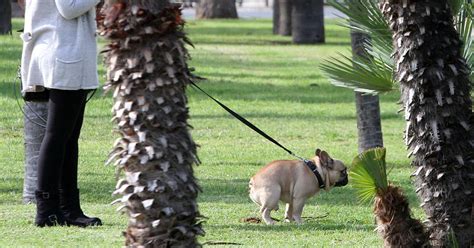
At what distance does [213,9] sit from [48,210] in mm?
35523

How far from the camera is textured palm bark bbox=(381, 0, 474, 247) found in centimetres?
657

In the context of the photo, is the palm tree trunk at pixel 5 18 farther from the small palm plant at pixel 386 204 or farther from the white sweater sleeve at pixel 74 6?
the small palm plant at pixel 386 204

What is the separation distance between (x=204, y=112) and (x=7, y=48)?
16.7 ft

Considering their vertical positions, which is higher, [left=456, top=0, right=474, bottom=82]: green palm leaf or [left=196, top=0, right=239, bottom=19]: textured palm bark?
[left=456, top=0, right=474, bottom=82]: green palm leaf

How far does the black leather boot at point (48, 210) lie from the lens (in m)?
7.79

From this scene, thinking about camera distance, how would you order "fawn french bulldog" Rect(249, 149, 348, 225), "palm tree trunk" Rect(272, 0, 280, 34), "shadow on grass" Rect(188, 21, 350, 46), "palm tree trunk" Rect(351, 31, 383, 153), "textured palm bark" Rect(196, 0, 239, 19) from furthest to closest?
"textured palm bark" Rect(196, 0, 239, 19) → "palm tree trunk" Rect(272, 0, 280, 34) → "shadow on grass" Rect(188, 21, 350, 46) → "palm tree trunk" Rect(351, 31, 383, 153) → "fawn french bulldog" Rect(249, 149, 348, 225)

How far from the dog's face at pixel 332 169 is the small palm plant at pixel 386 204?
212cm

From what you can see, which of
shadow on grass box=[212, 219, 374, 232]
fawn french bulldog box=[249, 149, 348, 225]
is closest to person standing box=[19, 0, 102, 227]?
shadow on grass box=[212, 219, 374, 232]

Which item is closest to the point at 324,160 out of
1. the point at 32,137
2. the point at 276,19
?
the point at 32,137

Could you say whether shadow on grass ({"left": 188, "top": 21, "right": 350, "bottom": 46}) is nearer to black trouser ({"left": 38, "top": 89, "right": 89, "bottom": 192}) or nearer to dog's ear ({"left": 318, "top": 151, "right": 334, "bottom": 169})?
dog's ear ({"left": 318, "top": 151, "right": 334, "bottom": 169})

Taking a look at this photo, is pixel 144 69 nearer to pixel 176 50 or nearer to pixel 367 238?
pixel 176 50

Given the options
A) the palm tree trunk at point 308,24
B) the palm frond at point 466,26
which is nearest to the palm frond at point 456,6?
the palm frond at point 466,26

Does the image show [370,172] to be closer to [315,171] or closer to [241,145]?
[315,171]

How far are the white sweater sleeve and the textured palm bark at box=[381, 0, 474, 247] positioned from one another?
6.58ft
